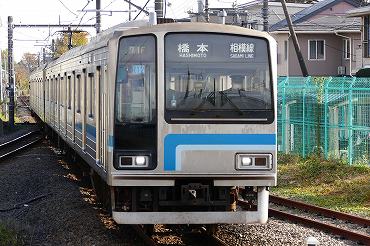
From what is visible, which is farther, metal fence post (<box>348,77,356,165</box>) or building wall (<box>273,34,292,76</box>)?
building wall (<box>273,34,292,76</box>)

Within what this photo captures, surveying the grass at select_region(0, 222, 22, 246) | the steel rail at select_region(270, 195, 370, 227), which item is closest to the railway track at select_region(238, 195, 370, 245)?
the steel rail at select_region(270, 195, 370, 227)

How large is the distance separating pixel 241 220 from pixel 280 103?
1310 centimetres

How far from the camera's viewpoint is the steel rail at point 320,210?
36.3 feet

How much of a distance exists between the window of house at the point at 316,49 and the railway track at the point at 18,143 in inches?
621

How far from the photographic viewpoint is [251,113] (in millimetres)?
8750

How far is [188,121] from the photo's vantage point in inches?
338

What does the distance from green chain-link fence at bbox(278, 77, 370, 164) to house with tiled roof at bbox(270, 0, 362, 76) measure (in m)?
18.8

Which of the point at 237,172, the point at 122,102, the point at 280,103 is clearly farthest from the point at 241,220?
the point at 280,103

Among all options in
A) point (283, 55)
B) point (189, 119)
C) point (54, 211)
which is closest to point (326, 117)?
point (54, 211)

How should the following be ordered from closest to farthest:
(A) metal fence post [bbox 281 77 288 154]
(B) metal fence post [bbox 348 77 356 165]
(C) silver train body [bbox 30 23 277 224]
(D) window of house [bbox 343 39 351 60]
Answer: (C) silver train body [bbox 30 23 277 224]
(B) metal fence post [bbox 348 77 356 165]
(A) metal fence post [bbox 281 77 288 154]
(D) window of house [bbox 343 39 351 60]

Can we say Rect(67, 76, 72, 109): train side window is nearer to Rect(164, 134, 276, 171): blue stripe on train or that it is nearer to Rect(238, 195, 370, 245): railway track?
Rect(238, 195, 370, 245): railway track

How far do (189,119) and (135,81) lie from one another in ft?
2.46

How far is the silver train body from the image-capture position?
856 centimetres

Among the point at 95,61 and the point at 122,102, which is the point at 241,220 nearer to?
the point at 122,102
